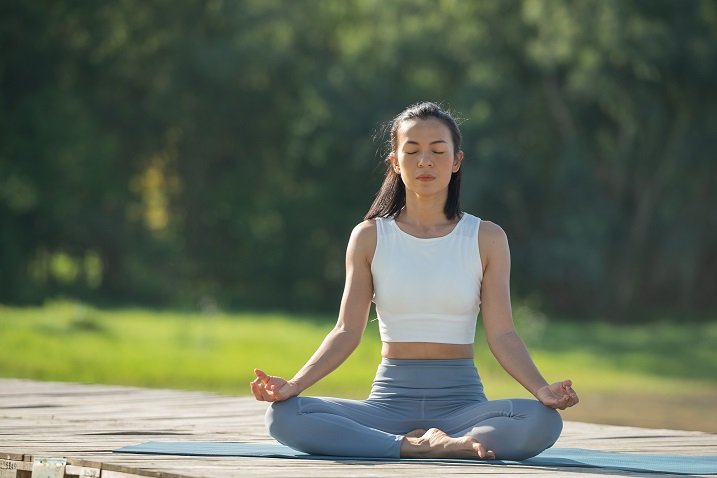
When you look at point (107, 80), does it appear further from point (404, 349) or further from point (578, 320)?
point (404, 349)

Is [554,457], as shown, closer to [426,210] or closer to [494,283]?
[494,283]

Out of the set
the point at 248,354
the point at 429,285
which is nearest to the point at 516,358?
the point at 429,285

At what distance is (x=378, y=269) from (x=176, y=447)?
961mm

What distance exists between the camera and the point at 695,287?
29266 millimetres

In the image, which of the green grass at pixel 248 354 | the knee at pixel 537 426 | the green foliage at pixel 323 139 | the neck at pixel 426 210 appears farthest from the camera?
the green foliage at pixel 323 139

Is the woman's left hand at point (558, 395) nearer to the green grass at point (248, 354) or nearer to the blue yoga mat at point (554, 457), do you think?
the blue yoga mat at point (554, 457)

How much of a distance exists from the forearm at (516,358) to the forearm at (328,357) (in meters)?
0.50

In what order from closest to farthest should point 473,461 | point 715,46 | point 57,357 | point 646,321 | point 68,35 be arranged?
point 473,461 → point 57,357 → point 715,46 → point 646,321 → point 68,35

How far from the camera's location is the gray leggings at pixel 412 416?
16.1 ft

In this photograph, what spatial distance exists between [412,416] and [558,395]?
58 cm

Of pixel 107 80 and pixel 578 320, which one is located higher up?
pixel 107 80

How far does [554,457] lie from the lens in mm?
5117

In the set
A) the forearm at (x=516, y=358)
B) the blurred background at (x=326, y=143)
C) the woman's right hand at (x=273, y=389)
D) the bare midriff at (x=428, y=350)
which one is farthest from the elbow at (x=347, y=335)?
the blurred background at (x=326, y=143)

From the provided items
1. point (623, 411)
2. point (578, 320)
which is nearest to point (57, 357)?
point (623, 411)
